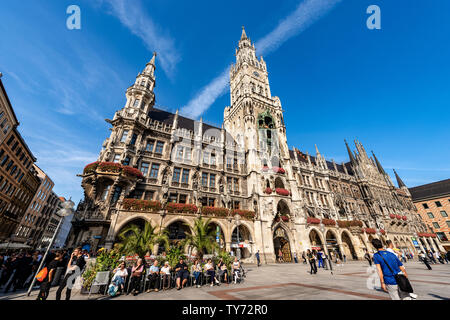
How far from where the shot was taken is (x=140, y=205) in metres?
18.7

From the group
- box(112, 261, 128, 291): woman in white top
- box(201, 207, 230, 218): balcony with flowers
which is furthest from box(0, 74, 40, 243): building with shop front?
box(112, 261, 128, 291): woman in white top

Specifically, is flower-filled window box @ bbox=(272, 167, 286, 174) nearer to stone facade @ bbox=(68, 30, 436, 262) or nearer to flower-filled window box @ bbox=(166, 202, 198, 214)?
stone facade @ bbox=(68, 30, 436, 262)

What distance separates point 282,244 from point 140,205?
20797mm

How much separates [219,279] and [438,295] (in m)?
8.70

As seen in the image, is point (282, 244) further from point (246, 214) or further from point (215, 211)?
point (215, 211)

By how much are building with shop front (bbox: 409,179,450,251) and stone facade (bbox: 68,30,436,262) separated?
13.7 m

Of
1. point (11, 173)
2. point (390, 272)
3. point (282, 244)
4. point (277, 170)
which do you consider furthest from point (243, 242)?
point (11, 173)

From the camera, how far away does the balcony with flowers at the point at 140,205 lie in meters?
18.3

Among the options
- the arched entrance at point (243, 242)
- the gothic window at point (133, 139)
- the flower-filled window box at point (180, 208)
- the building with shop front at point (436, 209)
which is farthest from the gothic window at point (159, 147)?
→ the building with shop front at point (436, 209)

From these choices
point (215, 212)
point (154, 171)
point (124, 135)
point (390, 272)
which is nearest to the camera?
point (390, 272)

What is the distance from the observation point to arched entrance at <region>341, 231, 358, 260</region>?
32.0 m

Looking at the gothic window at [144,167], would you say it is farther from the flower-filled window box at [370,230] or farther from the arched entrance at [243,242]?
the flower-filled window box at [370,230]

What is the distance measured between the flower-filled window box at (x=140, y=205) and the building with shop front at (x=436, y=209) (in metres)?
66.6

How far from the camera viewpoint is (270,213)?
83.9ft
